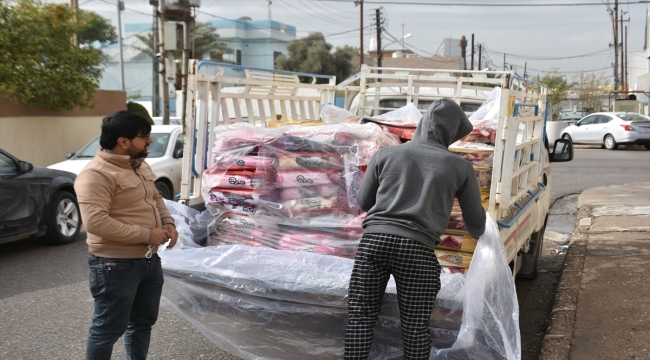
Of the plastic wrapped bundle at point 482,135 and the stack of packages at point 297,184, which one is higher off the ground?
the plastic wrapped bundle at point 482,135

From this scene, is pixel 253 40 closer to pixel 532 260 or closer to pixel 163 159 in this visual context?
pixel 163 159

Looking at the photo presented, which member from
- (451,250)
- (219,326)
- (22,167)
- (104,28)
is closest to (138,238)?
(219,326)

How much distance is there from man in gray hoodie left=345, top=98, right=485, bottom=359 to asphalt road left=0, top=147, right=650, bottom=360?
64.4 inches

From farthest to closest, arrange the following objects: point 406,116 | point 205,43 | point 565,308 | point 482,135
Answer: point 205,43, point 406,116, point 565,308, point 482,135

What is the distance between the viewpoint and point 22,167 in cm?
775

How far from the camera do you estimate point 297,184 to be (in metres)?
4.33

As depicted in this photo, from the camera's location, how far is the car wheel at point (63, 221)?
323 inches

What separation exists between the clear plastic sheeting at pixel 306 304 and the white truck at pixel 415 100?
57cm

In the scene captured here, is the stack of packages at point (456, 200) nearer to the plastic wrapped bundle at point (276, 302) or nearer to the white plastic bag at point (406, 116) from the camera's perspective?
the plastic wrapped bundle at point (276, 302)

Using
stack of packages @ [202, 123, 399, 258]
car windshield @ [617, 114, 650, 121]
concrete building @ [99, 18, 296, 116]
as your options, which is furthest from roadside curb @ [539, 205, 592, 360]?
concrete building @ [99, 18, 296, 116]

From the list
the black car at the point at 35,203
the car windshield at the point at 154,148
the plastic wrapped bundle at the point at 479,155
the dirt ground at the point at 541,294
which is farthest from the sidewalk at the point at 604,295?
the car windshield at the point at 154,148

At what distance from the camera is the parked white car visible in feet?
34.2

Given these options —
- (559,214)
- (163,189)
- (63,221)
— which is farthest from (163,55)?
(559,214)

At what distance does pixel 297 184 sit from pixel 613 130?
23.4 meters
